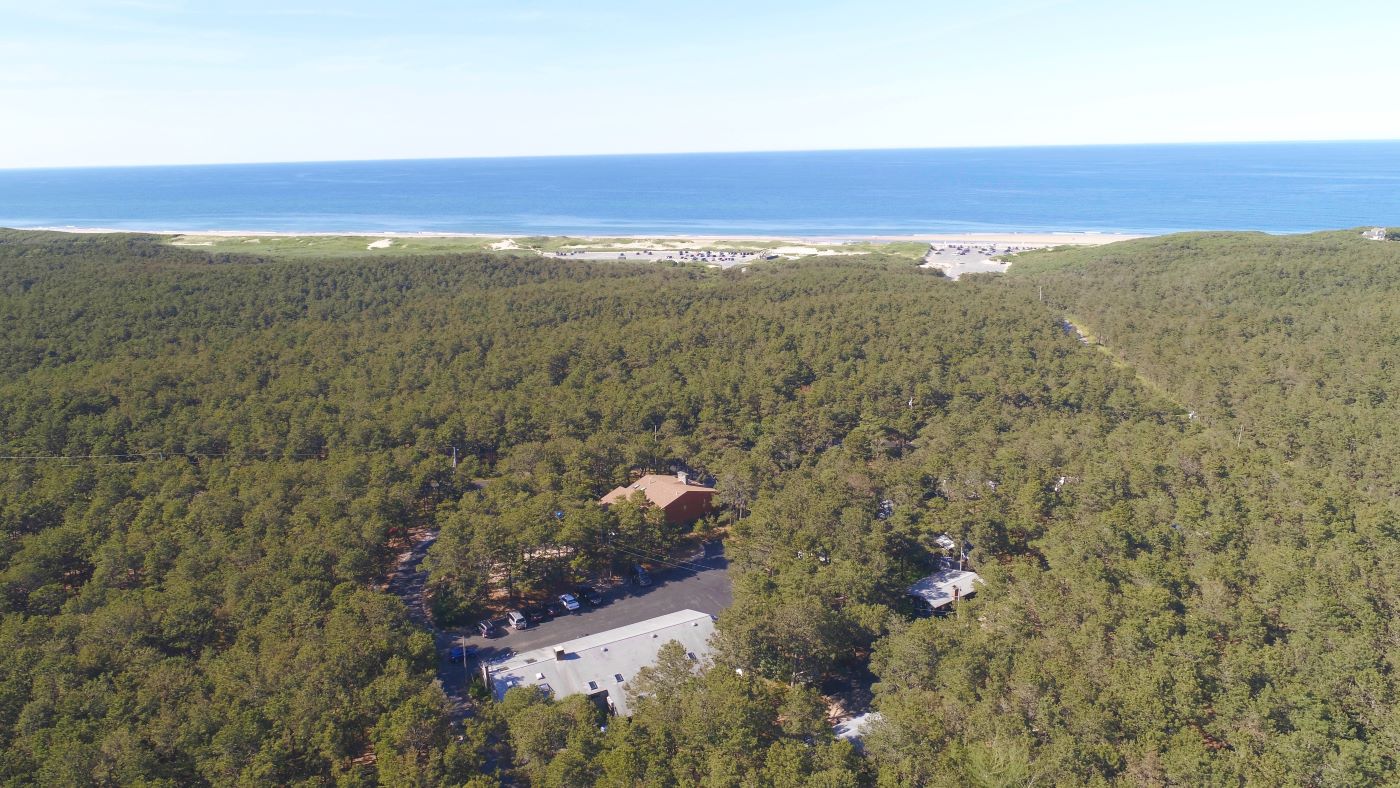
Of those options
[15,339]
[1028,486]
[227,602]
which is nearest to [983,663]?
[1028,486]

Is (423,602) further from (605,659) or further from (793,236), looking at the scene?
(793,236)

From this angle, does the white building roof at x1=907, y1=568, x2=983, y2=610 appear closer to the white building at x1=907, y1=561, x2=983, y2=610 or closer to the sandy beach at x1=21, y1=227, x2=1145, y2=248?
the white building at x1=907, y1=561, x2=983, y2=610

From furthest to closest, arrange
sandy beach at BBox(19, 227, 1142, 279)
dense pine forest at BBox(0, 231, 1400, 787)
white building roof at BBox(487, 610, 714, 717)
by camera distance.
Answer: sandy beach at BBox(19, 227, 1142, 279)
white building roof at BBox(487, 610, 714, 717)
dense pine forest at BBox(0, 231, 1400, 787)

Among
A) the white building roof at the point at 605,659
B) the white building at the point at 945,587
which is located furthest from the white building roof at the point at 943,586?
the white building roof at the point at 605,659

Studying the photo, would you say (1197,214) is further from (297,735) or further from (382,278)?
(297,735)

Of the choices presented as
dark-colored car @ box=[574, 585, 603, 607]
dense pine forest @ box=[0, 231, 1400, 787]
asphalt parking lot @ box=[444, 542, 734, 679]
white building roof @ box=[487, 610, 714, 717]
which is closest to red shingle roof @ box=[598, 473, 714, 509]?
dense pine forest @ box=[0, 231, 1400, 787]

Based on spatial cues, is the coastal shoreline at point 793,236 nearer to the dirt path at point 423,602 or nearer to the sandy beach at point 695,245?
the sandy beach at point 695,245
